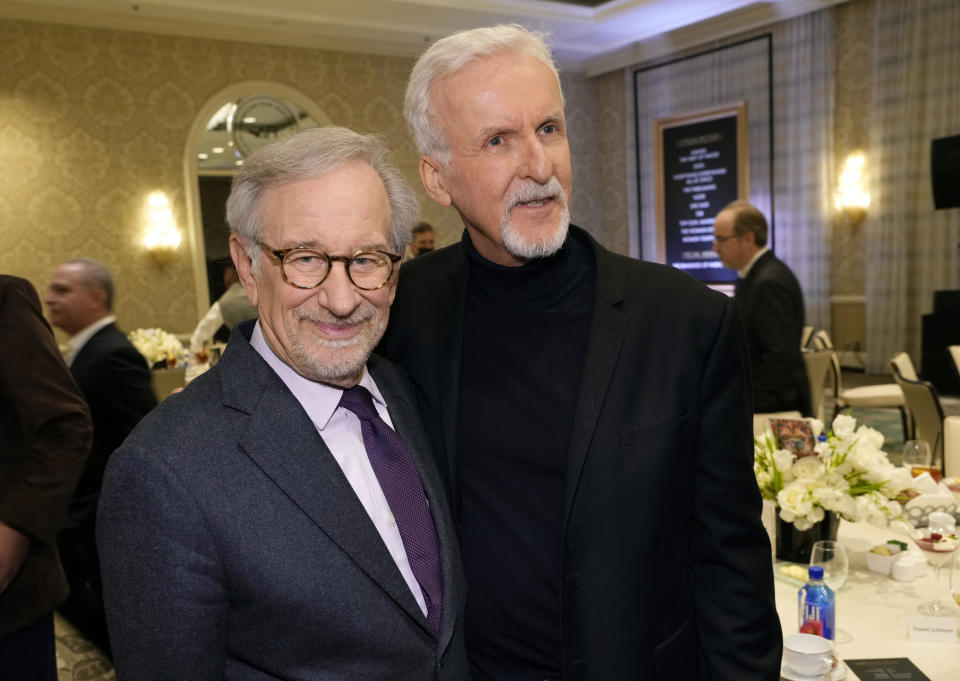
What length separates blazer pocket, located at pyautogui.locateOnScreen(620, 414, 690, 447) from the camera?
137 centimetres

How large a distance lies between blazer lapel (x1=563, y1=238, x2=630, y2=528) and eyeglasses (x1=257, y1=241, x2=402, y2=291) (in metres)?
0.41

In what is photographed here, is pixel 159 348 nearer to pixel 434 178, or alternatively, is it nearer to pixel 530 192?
pixel 434 178

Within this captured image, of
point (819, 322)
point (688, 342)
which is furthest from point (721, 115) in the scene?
point (688, 342)

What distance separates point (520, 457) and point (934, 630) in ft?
3.60

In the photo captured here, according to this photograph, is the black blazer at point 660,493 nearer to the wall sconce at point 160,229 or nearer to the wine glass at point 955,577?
the wine glass at point 955,577

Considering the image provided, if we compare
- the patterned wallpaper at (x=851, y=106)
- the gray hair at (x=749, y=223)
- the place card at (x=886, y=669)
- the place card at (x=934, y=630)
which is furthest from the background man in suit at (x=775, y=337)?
the patterned wallpaper at (x=851, y=106)

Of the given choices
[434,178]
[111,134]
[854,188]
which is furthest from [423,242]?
[434,178]

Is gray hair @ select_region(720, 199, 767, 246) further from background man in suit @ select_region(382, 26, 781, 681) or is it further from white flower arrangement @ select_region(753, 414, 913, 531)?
background man in suit @ select_region(382, 26, 781, 681)

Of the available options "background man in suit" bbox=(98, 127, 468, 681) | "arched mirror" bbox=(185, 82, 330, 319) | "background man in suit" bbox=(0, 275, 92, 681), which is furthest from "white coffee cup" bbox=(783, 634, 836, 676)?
"arched mirror" bbox=(185, 82, 330, 319)

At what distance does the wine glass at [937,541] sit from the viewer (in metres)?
1.99

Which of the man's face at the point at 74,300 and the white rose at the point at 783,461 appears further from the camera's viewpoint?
the man's face at the point at 74,300

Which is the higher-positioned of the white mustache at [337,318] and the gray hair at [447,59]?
the gray hair at [447,59]

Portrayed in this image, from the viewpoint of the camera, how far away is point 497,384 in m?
1.51

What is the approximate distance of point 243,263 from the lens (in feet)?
4.33
